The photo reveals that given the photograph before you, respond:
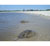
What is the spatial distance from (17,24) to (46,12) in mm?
498

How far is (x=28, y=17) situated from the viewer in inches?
44.1

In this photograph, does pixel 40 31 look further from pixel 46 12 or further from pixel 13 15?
pixel 13 15

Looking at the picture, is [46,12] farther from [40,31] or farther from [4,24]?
[4,24]

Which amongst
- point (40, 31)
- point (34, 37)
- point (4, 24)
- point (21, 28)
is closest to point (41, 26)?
point (40, 31)

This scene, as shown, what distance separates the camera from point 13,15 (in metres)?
1.10

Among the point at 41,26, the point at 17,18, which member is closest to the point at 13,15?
the point at 17,18

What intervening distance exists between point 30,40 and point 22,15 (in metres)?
0.42

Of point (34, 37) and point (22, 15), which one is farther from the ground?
point (22, 15)

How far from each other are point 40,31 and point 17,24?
38cm
